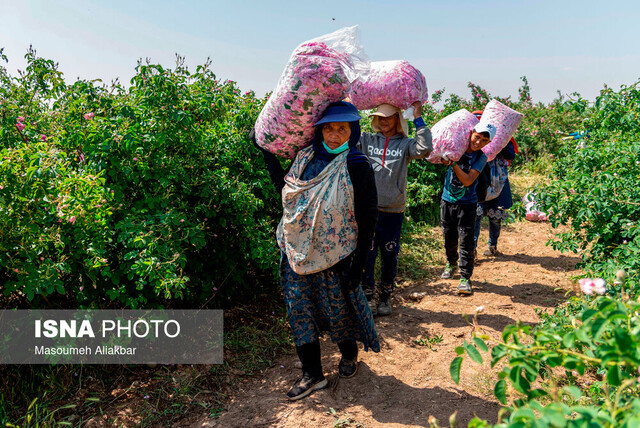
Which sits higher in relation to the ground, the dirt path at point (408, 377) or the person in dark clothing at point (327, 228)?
the person in dark clothing at point (327, 228)

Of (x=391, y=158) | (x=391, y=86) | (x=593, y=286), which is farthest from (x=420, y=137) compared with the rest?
(x=593, y=286)

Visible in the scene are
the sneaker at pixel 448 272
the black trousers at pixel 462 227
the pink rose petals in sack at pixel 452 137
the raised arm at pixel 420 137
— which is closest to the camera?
the raised arm at pixel 420 137

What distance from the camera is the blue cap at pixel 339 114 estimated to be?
2.39 metres

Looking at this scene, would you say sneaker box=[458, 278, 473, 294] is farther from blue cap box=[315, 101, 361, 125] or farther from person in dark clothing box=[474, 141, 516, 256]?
Answer: blue cap box=[315, 101, 361, 125]

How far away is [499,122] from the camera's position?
4387 millimetres

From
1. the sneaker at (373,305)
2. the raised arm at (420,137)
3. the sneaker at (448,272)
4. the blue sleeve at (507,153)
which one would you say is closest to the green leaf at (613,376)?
the raised arm at (420,137)

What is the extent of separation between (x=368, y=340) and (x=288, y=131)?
4.16 feet

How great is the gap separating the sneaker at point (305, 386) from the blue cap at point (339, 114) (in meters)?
1.47

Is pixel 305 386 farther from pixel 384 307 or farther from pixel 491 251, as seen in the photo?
pixel 491 251

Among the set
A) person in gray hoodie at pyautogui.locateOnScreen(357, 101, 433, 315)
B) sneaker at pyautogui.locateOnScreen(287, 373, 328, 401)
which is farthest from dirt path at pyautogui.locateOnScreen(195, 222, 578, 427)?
person in gray hoodie at pyautogui.locateOnScreen(357, 101, 433, 315)

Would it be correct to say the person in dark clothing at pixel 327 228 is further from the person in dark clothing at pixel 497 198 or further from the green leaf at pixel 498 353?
the person in dark clothing at pixel 497 198

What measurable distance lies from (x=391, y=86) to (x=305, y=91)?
1.03 meters

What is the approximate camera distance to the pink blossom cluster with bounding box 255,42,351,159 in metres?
2.36

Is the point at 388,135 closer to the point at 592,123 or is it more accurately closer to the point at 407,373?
the point at 407,373
